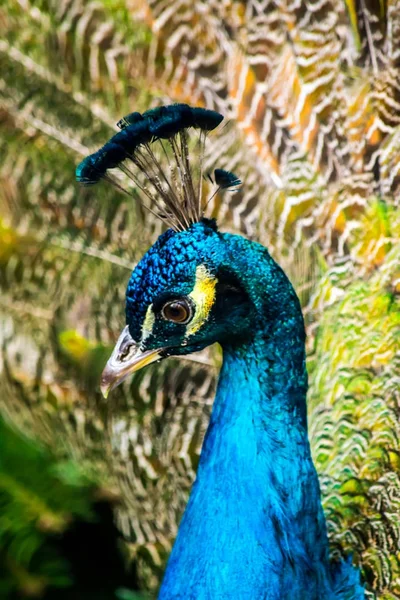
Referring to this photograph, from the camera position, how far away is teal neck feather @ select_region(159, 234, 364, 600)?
88 centimetres

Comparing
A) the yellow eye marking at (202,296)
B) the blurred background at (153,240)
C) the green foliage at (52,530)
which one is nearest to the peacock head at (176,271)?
the yellow eye marking at (202,296)

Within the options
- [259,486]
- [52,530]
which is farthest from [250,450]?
[52,530]

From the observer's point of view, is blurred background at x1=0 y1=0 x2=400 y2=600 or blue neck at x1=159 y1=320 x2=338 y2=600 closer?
blue neck at x1=159 y1=320 x2=338 y2=600

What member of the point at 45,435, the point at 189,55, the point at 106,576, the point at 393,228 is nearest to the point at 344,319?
the point at 393,228

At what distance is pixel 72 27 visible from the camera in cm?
150

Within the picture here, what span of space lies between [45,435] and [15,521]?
170 mm

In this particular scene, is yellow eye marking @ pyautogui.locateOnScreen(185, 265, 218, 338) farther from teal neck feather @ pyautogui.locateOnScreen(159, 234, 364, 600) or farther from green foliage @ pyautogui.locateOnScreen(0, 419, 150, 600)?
green foliage @ pyautogui.locateOnScreen(0, 419, 150, 600)

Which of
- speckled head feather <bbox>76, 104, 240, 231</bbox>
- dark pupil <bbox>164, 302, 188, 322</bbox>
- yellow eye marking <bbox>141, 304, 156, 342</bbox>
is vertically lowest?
yellow eye marking <bbox>141, 304, 156, 342</bbox>

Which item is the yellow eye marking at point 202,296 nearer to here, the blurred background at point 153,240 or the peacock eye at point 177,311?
the peacock eye at point 177,311

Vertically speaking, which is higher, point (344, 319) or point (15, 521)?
point (344, 319)

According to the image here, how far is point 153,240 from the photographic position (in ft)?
4.72

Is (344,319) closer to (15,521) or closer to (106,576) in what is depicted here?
(15,521)

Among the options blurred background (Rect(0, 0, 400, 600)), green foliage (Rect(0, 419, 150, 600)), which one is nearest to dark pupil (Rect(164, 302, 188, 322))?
blurred background (Rect(0, 0, 400, 600))

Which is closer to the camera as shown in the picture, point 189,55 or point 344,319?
point 344,319
